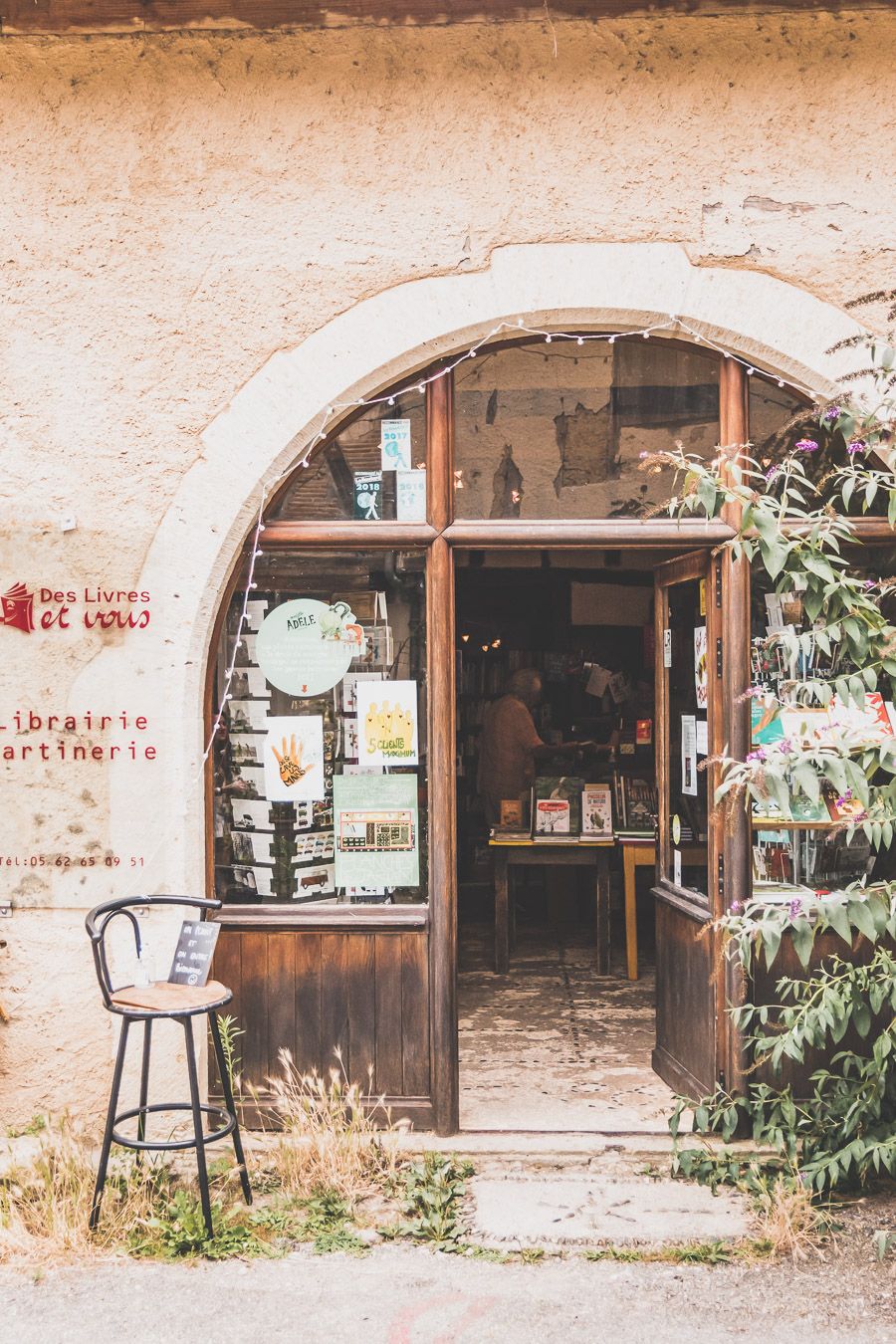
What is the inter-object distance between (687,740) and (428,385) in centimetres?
192

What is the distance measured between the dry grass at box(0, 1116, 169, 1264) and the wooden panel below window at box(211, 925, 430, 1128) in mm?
741

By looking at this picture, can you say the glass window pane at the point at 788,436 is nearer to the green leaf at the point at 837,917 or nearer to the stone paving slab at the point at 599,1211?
the green leaf at the point at 837,917

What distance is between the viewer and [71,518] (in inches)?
189

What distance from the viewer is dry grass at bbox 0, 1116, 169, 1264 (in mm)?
3918

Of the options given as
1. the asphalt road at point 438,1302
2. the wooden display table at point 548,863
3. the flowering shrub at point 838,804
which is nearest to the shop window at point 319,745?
the flowering shrub at point 838,804

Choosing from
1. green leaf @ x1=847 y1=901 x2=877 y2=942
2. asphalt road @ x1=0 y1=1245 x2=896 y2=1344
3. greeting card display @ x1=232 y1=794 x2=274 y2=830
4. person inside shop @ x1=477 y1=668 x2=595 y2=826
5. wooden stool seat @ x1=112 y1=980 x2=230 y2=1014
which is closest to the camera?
asphalt road @ x1=0 y1=1245 x2=896 y2=1344

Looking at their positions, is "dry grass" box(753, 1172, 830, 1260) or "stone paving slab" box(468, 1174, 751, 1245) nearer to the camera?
"dry grass" box(753, 1172, 830, 1260)

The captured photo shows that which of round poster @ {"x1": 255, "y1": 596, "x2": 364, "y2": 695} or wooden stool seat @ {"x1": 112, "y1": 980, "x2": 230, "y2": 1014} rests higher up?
round poster @ {"x1": 255, "y1": 596, "x2": 364, "y2": 695}

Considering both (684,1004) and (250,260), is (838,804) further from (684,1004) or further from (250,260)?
(250,260)

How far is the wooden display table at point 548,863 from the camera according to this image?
7637 mm

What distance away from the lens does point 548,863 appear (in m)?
7.80

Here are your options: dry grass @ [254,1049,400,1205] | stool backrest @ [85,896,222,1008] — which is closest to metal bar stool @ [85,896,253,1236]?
stool backrest @ [85,896,222,1008]

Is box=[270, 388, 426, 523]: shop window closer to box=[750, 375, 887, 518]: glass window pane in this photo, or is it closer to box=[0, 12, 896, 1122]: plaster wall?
box=[0, 12, 896, 1122]: plaster wall

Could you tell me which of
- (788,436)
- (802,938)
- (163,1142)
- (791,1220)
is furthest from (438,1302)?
(788,436)
